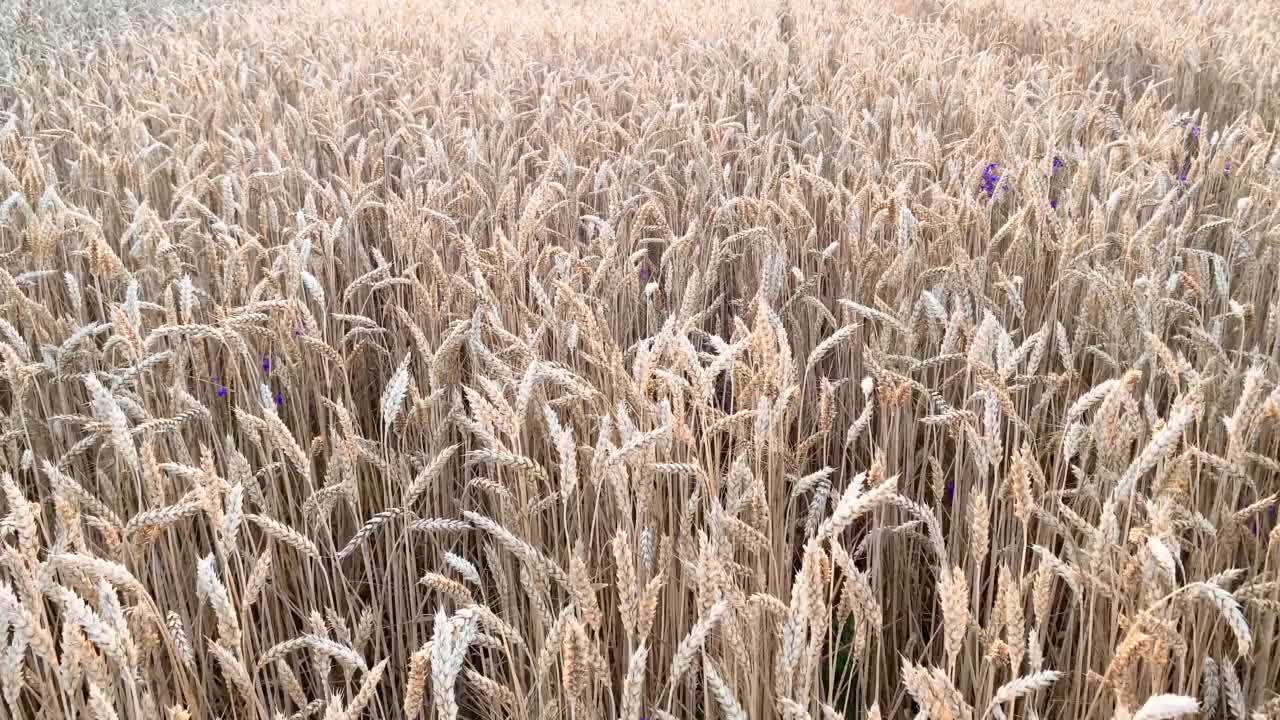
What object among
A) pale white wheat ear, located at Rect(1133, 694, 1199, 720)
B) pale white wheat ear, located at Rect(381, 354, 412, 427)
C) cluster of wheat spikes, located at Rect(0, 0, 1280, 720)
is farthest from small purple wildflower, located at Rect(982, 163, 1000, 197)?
pale white wheat ear, located at Rect(1133, 694, 1199, 720)

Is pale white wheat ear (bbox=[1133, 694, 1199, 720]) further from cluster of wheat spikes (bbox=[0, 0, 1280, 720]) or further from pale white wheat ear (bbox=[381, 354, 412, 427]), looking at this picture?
pale white wheat ear (bbox=[381, 354, 412, 427])

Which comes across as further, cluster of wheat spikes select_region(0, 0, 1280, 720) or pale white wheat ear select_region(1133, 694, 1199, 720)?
cluster of wheat spikes select_region(0, 0, 1280, 720)

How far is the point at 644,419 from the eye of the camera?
1338mm

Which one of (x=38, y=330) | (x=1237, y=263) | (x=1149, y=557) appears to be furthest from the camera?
(x=1237, y=263)

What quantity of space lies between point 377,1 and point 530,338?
6688mm

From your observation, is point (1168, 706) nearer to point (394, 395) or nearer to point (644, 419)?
point (644, 419)

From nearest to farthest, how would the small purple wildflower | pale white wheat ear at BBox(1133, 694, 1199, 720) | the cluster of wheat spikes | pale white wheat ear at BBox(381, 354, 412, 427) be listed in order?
1. pale white wheat ear at BBox(1133, 694, 1199, 720)
2. the cluster of wheat spikes
3. pale white wheat ear at BBox(381, 354, 412, 427)
4. the small purple wildflower

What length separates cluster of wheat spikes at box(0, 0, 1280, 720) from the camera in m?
0.97

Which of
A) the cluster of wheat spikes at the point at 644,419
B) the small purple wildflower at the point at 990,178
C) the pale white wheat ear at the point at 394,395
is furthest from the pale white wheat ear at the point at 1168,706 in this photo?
the small purple wildflower at the point at 990,178

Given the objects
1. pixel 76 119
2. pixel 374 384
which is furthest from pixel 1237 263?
pixel 76 119

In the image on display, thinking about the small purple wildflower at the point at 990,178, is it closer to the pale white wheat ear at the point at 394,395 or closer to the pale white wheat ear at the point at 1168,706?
the pale white wheat ear at the point at 394,395

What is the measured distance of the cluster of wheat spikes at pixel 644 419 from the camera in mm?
968

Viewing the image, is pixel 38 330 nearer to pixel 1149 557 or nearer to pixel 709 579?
pixel 709 579

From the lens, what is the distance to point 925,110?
12.4 feet
